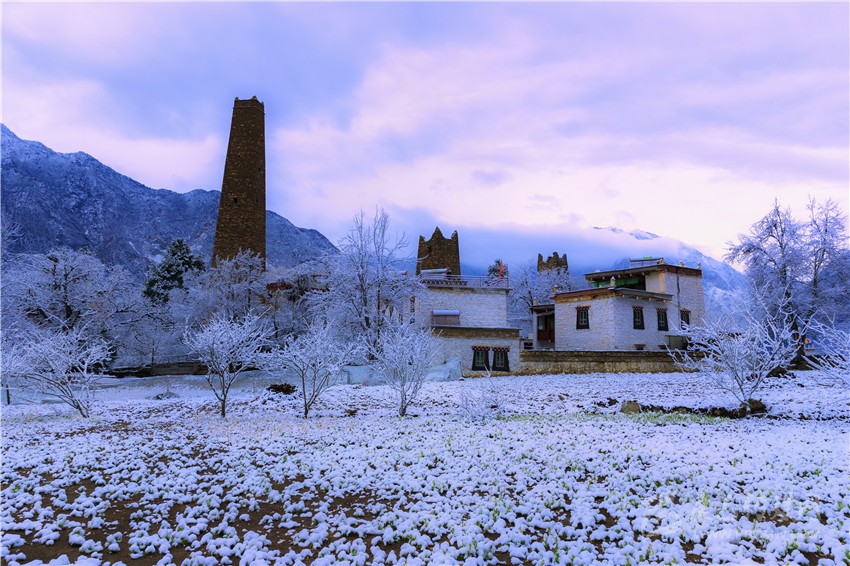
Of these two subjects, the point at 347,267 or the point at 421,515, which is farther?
the point at 347,267

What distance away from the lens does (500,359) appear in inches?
1353

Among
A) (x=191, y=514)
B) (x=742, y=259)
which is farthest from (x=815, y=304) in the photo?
(x=191, y=514)

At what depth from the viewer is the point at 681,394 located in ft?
69.2

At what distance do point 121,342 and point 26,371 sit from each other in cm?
2220

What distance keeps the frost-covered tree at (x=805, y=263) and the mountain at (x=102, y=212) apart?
301ft

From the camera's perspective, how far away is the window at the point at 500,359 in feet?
112

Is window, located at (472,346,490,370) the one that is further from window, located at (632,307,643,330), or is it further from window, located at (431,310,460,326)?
window, located at (632,307,643,330)

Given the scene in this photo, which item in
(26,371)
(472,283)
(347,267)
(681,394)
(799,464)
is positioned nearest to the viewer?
(799,464)

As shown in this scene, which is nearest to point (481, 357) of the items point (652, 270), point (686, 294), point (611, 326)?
point (611, 326)

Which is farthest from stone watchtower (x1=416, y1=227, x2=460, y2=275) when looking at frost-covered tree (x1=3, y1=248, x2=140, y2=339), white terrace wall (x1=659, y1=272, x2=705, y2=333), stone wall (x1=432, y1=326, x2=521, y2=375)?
frost-covered tree (x1=3, y1=248, x2=140, y2=339)

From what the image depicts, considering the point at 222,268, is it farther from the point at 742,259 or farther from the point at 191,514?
the point at 742,259

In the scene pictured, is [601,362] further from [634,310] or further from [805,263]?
[805,263]

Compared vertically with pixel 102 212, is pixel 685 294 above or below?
below

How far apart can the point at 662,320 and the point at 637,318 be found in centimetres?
324
